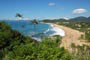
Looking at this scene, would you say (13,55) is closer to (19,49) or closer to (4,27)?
(19,49)

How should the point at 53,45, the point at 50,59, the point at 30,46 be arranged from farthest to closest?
the point at 53,45 < the point at 30,46 < the point at 50,59

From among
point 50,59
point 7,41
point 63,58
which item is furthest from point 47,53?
point 7,41

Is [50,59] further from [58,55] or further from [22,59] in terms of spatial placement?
[22,59]

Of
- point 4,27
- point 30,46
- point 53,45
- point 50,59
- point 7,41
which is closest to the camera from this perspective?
point 50,59

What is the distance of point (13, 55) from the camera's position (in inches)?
224

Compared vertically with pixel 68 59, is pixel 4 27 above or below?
above

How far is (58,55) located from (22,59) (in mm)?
1257

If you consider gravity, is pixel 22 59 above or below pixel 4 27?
below

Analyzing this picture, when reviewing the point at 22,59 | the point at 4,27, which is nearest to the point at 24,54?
the point at 22,59

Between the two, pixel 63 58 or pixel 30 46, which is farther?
pixel 30 46

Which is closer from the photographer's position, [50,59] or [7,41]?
[50,59]

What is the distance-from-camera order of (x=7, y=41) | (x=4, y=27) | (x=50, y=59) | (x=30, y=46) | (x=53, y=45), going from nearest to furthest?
(x=50, y=59) < (x=30, y=46) < (x=53, y=45) < (x=7, y=41) < (x=4, y=27)

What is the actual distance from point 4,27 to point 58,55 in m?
7.94

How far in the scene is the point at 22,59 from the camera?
5.48 metres
